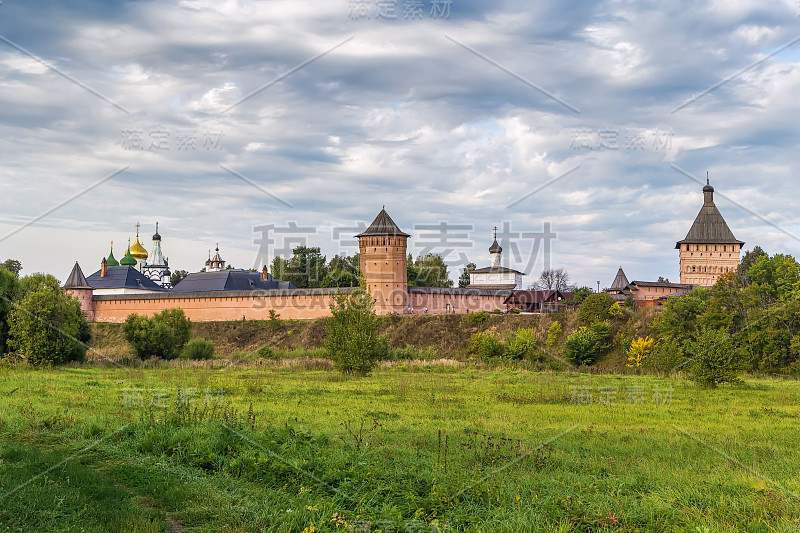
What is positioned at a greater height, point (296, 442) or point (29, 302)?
point (29, 302)

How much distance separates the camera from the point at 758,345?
2862 cm

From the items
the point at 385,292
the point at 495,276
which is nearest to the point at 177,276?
the point at 495,276

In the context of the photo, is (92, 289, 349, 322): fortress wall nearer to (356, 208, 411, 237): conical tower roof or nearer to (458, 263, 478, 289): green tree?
(356, 208, 411, 237): conical tower roof

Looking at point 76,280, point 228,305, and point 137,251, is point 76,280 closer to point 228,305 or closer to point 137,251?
point 228,305

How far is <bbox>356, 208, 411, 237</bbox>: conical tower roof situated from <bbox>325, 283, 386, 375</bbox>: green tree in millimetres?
22425

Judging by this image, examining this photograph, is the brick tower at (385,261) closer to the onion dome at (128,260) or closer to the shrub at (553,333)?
the shrub at (553,333)

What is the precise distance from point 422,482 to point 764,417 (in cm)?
836

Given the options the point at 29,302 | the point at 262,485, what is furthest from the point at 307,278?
the point at 262,485

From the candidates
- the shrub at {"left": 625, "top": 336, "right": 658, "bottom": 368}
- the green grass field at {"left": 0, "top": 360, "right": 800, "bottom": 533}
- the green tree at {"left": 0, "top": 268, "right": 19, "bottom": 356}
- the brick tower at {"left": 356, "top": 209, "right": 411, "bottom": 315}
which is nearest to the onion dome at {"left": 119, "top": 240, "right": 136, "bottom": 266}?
the brick tower at {"left": 356, "top": 209, "right": 411, "bottom": 315}

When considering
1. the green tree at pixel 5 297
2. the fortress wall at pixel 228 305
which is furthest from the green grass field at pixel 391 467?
the fortress wall at pixel 228 305

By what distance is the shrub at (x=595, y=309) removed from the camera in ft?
121

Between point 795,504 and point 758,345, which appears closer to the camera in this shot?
point 795,504

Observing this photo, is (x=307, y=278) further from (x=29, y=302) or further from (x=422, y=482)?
(x=422, y=482)

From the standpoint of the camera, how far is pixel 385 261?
4462cm
